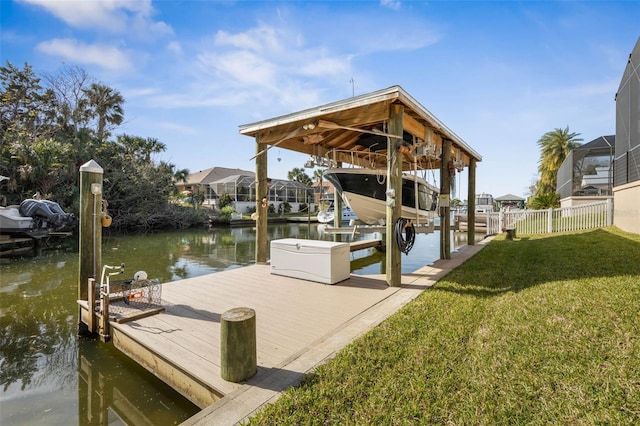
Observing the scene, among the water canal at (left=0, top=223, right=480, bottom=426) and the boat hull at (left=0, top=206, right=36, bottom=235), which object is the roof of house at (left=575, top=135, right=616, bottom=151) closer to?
the water canal at (left=0, top=223, right=480, bottom=426)

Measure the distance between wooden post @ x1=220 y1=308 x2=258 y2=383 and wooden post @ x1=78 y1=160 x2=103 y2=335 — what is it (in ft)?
9.37

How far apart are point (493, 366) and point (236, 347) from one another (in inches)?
82.0

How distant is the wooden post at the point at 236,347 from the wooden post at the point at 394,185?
335cm

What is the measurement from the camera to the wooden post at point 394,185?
17.0 ft

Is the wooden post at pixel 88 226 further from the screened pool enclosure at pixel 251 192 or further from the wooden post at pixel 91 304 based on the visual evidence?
the screened pool enclosure at pixel 251 192

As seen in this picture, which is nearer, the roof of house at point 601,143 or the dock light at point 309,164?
the dock light at point 309,164

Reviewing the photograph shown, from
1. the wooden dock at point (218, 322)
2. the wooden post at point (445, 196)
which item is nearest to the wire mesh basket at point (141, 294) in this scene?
the wooden dock at point (218, 322)

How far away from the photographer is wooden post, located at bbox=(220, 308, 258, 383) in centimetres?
230

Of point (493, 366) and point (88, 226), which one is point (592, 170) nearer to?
point (493, 366)

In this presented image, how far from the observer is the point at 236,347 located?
233cm

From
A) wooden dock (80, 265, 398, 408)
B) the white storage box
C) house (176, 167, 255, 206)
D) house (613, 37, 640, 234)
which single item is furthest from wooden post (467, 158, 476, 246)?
house (176, 167, 255, 206)

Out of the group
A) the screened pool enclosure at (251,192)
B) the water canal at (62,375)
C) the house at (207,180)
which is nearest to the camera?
the water canal at (62,375)

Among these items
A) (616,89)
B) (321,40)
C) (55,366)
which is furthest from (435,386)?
(616,89)

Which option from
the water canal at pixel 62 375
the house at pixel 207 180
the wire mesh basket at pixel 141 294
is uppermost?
the house at pixel 207 180
